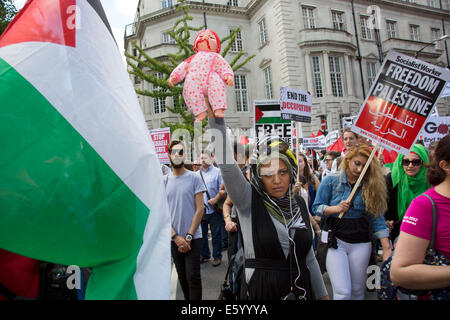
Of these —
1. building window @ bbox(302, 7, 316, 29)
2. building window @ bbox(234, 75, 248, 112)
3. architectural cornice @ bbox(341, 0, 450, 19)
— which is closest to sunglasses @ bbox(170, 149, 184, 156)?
building window @ bbox(234, 75, 248, 112)

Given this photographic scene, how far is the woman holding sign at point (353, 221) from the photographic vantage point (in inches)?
134

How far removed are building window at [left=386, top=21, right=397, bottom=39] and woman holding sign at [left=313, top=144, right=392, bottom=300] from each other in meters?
32.6

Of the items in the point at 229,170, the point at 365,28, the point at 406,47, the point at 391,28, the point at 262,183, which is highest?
the point at 391,28

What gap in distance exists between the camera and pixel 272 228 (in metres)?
2.28

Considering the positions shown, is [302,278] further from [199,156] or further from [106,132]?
[199,156]

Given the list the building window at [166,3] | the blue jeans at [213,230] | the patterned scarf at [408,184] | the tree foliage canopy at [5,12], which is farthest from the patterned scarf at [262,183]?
the building window at [166,3]

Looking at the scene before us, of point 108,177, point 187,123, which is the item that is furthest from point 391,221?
point 187,123

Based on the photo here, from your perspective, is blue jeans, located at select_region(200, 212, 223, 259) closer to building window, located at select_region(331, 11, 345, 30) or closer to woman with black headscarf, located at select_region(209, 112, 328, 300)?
woman with black headscarf, located at select_region(209, 112, 328, 300)

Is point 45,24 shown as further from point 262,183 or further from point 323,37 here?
point 323,37

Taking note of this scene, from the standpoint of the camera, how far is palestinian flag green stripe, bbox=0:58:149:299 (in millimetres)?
1367

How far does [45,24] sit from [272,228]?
5.80 feet

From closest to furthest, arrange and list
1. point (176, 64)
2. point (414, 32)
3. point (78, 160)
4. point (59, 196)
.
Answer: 1. point (59, 196)
2. point (78, 160)
3. point (176, 64)
4. point (414, 32)

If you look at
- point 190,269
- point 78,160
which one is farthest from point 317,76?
point 78,160

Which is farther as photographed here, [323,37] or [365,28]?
[365,28]
